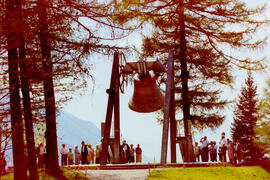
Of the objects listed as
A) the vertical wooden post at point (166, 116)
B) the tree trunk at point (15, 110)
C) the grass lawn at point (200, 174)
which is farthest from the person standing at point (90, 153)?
the grass lawn at point (200, 174)

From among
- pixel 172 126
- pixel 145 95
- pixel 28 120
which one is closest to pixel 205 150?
pixel 172 126

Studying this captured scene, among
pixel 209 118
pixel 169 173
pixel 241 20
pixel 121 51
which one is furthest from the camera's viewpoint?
pixel 209 118

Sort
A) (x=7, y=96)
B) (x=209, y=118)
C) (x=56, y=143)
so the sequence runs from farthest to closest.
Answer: (x=209, y=118)
(x=56, y=143)
(x=7, y=96)

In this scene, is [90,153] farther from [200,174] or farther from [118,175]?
[200,174]

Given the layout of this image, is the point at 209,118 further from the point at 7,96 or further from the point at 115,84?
the point at 7,96

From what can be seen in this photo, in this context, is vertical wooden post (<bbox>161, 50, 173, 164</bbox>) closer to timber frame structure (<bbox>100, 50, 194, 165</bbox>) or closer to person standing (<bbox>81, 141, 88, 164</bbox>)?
timber frame structure (<bbox>100, 50, 194, 165</bbox>)

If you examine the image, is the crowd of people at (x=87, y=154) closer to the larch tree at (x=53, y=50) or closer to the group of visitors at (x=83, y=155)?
the group of visitors at (x=83, y=155)

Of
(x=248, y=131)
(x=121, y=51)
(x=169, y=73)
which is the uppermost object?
(x=121, y=51)

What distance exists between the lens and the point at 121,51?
43.1ft

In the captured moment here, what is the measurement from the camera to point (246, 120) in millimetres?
36312

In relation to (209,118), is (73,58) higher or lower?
higher

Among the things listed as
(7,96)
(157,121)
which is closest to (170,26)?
(157,121)

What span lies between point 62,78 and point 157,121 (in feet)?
45.9

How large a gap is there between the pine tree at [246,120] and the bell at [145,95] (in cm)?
2401
